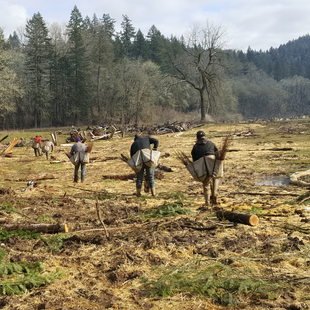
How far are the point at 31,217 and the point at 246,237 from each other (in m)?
4.48

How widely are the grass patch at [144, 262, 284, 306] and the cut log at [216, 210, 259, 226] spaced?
80.9 inches

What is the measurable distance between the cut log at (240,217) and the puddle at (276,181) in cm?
586

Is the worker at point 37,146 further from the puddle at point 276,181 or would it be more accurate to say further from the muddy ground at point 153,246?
the puddle at point 276,181

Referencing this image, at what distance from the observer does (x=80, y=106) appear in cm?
6650

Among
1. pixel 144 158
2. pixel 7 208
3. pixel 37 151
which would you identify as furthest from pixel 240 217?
pixel 37 151

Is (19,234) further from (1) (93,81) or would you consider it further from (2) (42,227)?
(1) (93,81)

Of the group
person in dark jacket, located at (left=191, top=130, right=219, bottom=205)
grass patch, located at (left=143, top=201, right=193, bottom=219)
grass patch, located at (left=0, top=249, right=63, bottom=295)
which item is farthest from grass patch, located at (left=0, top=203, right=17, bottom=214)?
person in dark jacket, located at (left=191, top=130, right=219, bottom=205)

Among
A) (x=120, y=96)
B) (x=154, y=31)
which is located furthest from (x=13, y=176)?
(x=154, y=31)

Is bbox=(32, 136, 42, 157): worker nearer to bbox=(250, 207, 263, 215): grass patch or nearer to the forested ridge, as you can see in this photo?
bbox=(250, 207, 263, 215): grass patch

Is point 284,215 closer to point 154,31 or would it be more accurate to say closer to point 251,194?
Answer: point 251,194

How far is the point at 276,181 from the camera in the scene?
14273 mm

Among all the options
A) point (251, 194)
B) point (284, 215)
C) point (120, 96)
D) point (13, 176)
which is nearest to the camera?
point (284, 215)

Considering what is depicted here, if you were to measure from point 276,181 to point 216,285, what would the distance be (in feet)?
31.7

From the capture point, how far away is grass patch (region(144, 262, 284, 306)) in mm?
4957
